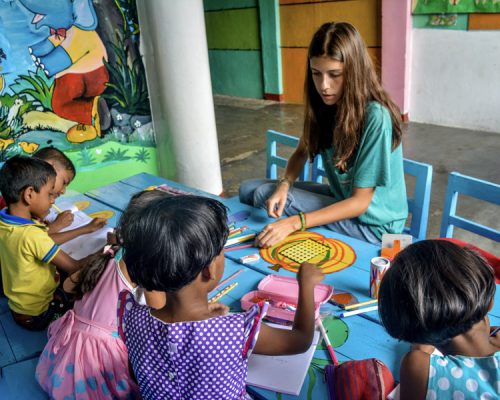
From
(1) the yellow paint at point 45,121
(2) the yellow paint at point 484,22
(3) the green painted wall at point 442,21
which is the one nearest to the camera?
(1) the yellow paint at point 45,121

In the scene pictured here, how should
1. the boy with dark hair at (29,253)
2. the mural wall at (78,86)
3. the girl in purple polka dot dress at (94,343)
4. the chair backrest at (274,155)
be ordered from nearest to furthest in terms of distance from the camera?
the girl in purple polka dot dress at (94,343)
the boy with dark hair at (29,253)
the chair backrest at (274,155)
the mural wall at (78,86)

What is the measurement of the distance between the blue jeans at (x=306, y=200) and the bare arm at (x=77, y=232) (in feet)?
2.22

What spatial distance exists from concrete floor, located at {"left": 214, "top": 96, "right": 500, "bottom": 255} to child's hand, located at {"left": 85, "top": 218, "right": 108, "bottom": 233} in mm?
2158

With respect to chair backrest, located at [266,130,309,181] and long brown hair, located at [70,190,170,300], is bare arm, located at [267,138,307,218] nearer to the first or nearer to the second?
chair backrest, located at [266,130,309,181]

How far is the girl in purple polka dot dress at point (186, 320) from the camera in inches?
37.4

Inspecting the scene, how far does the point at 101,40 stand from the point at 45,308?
2185 mm

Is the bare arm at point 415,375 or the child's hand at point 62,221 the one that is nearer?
the bare arm at point 415,375

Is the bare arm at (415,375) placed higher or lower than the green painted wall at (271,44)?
lower

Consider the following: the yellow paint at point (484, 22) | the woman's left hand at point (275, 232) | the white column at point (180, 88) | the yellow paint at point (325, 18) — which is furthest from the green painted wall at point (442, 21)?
the woman's left hand at point (275, 232)

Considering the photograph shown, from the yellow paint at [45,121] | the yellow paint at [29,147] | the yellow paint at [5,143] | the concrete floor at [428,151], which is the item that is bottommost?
the concrete floor at [428,151]

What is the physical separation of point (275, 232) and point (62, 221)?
0.92 meters

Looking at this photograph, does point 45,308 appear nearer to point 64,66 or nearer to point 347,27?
point 347,27

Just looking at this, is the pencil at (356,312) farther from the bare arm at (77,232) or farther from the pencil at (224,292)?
the bare arm at (77,232)

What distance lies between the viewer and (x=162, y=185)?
2.33 meters
